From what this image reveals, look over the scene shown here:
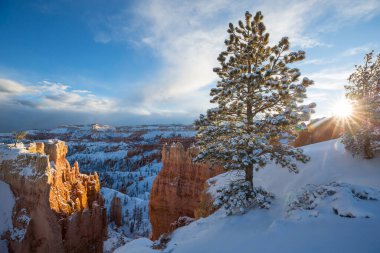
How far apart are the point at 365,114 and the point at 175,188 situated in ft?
82.1

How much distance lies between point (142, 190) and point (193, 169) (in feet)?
310

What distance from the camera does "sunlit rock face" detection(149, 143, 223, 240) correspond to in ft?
101

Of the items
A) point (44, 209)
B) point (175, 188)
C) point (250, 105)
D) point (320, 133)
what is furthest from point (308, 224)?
point (175, 188)

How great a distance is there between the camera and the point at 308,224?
6.71 metres

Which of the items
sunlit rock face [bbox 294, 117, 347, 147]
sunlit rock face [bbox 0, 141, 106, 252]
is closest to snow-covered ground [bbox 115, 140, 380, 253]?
sunlit rock face [bbox 294, 117, 347, 147]

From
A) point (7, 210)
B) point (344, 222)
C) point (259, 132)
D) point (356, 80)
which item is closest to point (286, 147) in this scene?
point (259, 132)

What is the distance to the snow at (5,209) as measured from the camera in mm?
22203

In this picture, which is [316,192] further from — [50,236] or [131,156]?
[131,156]

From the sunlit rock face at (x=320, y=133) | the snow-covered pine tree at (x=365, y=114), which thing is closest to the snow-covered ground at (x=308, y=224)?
the snow-covered pine tree at (x=365, y=114)

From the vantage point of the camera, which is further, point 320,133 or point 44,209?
point 320,133

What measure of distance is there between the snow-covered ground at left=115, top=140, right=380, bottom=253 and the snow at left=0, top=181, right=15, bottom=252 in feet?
66.6

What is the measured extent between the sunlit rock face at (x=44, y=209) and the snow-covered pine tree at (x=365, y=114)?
82.1 ft

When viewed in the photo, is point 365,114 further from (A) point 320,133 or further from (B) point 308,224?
(A) point 320,133

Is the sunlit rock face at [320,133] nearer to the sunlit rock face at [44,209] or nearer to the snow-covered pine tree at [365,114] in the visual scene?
the snow-covered pine tree at [365,114]
